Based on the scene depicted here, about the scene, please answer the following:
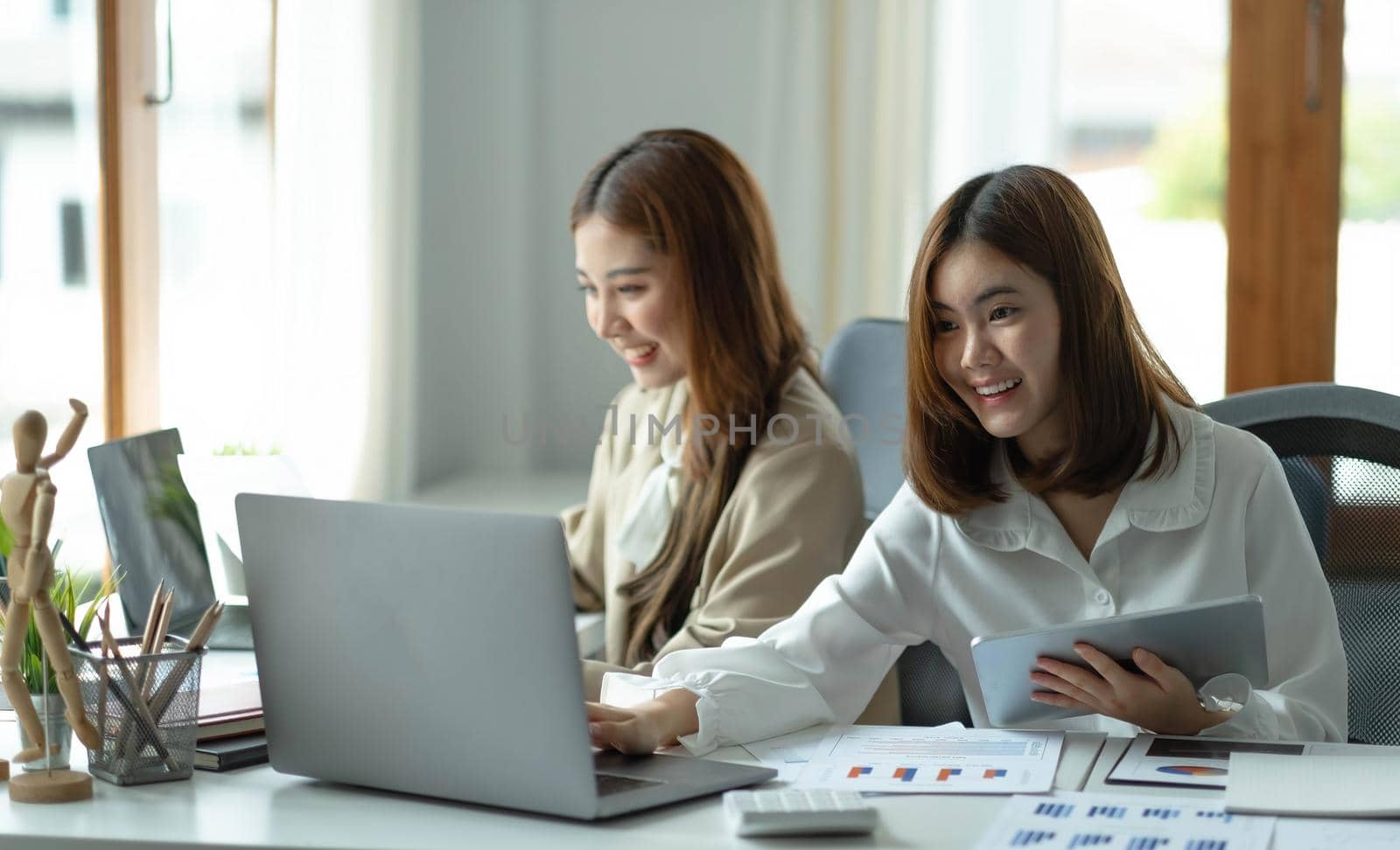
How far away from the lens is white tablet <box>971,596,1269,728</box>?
3.70ft

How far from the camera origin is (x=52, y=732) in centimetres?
109

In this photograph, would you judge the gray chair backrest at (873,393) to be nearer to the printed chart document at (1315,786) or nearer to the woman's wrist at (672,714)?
the woman's wrist at (672,714)

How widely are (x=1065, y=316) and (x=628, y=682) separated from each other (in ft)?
1.80

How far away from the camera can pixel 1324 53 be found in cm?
306

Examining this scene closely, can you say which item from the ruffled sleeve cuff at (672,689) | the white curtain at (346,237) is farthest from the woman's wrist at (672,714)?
the white curtain at (346,237)

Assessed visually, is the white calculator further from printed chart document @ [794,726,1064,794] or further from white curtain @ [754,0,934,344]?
white curtain @ [754,0,934,344]

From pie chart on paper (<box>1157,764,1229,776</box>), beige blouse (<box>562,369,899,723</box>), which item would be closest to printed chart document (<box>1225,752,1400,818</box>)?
pie chart on paper (<box>1157,764,1229,776</box>)

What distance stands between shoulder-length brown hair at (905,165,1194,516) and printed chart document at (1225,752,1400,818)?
36 cm

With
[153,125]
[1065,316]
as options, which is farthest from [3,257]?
[1065,316]

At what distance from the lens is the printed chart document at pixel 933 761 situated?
1.09 m

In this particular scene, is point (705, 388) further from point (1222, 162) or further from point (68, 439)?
point (1222, 162)

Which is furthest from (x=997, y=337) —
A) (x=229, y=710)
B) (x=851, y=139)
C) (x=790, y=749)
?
(x=851, y=139)

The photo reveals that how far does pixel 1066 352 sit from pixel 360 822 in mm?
802

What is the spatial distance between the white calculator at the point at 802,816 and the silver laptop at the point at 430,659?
0.09m
